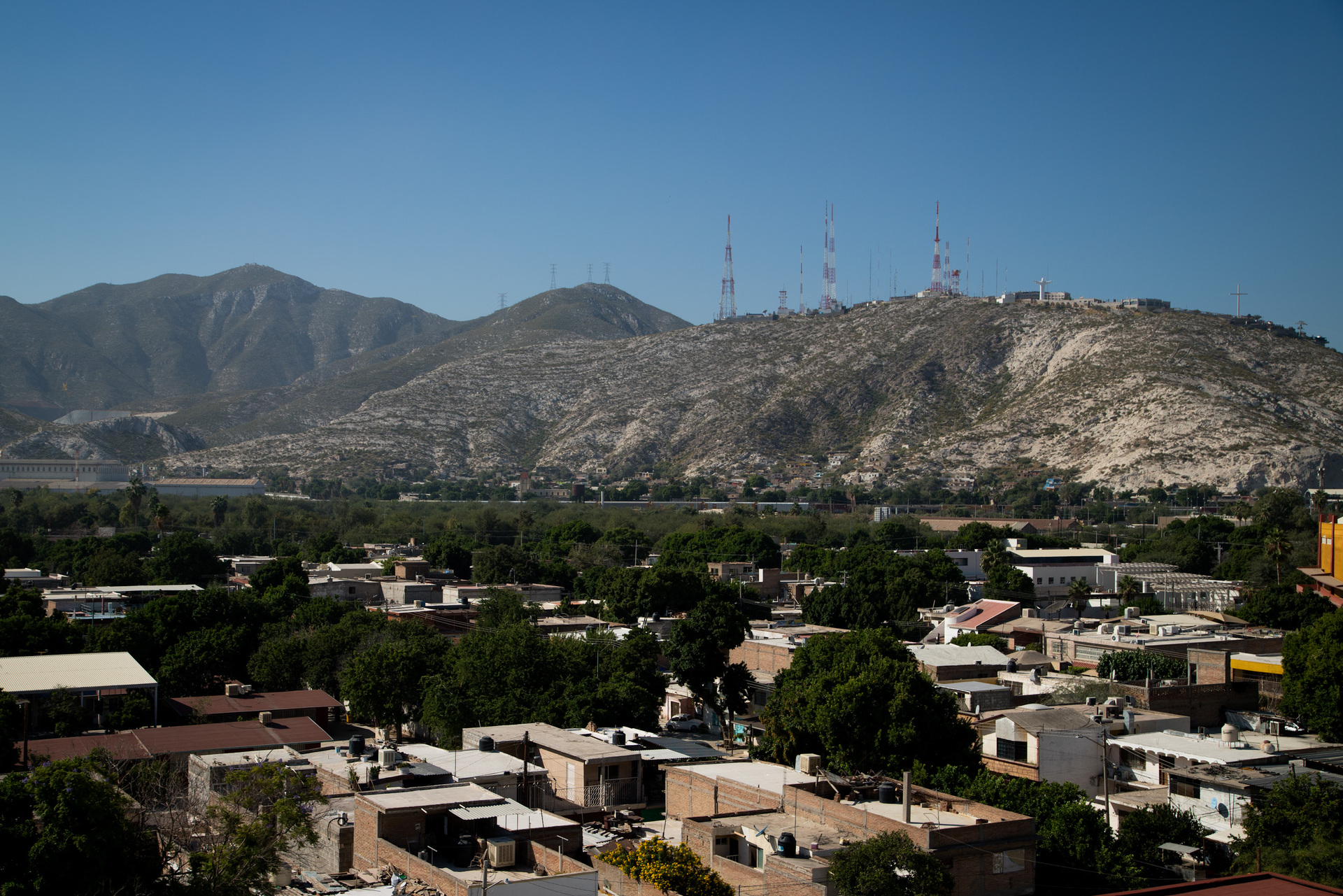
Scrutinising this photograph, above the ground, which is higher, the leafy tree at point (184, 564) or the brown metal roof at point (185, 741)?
the leafy tree at point (184, 564)

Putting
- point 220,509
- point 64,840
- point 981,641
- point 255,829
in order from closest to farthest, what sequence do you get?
point 64,840
point 255,829
point 981,641
point 220,509

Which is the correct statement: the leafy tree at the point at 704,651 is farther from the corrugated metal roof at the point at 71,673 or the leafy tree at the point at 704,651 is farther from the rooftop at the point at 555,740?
the corrugated metal roof at the point at 71,673

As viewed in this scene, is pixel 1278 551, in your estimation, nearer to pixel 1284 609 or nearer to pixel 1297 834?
pixel 1284 609

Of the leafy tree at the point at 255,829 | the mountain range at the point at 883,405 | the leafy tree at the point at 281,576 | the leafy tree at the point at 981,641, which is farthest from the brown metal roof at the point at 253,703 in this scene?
the mountain range at the point at 883,405

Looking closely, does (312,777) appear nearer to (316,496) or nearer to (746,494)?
(746,494)

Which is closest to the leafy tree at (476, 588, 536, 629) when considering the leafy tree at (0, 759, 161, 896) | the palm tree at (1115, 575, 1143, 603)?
the palm tree at (1115, 575, 1143, 603)

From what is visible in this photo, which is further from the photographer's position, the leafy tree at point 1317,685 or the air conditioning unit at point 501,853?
the leafy tree at point 1317,685

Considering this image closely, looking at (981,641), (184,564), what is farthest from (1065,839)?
(184,564)

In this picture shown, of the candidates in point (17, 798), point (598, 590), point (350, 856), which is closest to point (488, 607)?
point (598, 590)
